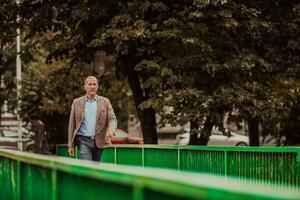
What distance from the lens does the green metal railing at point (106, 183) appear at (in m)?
3.40

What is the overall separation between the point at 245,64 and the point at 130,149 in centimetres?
536

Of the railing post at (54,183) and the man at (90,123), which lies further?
the man at (90,123)

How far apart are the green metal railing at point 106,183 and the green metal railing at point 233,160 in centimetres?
353

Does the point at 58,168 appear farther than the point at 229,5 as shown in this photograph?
No

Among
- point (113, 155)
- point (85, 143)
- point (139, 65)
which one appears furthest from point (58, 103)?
point (85, 143)

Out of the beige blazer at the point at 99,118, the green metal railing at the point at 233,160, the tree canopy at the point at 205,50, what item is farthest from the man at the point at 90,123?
the tree canopy at the point at 205,50

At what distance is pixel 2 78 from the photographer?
136 feet

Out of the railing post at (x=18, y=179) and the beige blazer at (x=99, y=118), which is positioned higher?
the beige blazer at (x=99, y=118)

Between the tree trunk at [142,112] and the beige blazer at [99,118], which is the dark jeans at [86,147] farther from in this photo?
the tree trunk at [142,112]

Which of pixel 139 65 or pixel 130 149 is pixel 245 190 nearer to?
pixel 130 149

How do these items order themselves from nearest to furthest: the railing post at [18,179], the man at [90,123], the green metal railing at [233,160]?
the railing post at [18,179] → the green metal railing at [233,160] → the man at [90,123]

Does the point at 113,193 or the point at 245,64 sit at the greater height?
the point at 245,64

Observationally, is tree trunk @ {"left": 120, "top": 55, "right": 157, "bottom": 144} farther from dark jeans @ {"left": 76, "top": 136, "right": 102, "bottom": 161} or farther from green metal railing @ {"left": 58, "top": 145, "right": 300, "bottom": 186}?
dark jeans @ {"left": 76, "top": 136, "right": 102, "bottom": 161}

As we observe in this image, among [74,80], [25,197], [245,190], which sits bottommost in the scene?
[25,197]
